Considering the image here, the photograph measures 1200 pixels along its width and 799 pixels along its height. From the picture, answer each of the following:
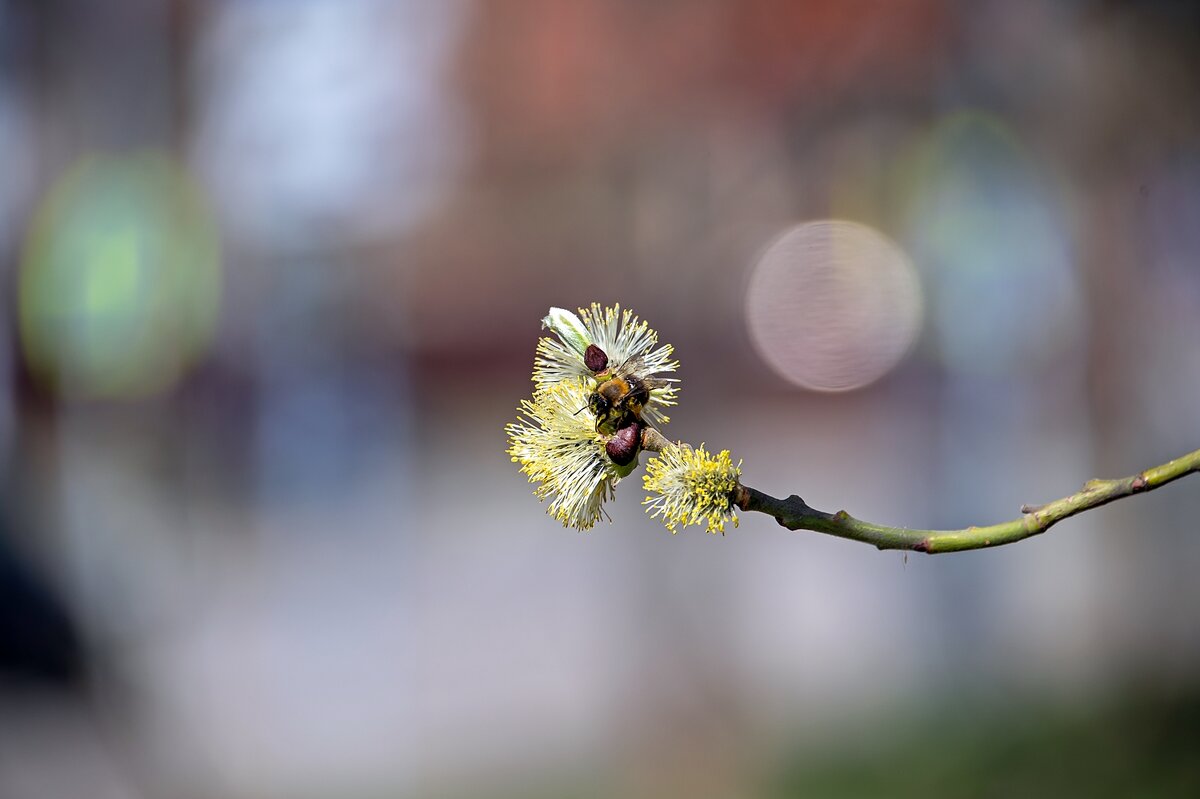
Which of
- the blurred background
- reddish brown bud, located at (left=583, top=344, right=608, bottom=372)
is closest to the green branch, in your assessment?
reddish brown bud, located at (left=583, top=344, right=608, bottom=372)

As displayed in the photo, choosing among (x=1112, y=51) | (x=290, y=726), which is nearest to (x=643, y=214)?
(x=1112, y=51)

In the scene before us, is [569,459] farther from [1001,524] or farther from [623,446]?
[1001,524]

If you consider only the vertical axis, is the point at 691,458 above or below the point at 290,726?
above

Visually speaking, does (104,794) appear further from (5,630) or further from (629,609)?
(629,609)

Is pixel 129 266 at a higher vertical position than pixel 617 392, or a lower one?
higher

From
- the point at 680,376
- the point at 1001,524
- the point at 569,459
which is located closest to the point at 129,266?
the point at 680,376

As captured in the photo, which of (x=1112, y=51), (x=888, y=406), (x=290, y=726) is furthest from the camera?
(x=888, y=406)
